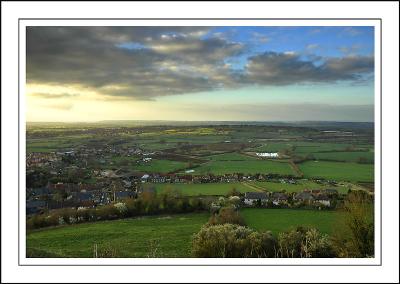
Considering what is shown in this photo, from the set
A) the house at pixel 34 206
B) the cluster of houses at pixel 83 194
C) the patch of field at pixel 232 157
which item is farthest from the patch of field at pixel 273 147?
the house at pixel 34 206

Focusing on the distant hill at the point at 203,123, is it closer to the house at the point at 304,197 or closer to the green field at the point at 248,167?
the green field at the point at 248,167

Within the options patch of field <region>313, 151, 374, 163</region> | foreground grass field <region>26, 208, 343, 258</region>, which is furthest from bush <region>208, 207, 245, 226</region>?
patch of field <region>313, 151, 374, 163</region>

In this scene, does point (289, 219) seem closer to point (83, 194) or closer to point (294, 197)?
point (294, 197)

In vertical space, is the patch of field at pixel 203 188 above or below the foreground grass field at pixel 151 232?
above

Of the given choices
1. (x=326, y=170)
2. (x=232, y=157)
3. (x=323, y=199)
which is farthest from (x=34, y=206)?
(x=326, y=170)

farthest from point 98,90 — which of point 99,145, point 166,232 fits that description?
point 166,232

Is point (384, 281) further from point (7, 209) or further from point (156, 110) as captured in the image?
point (7, 209)

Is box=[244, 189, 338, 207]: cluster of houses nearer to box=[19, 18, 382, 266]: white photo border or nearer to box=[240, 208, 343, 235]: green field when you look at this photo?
box=[240, 208, 343, 235]: green field
